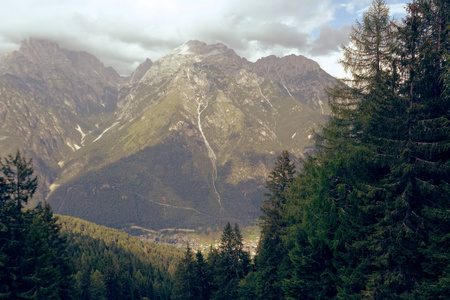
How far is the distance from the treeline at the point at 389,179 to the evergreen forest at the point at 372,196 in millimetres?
68

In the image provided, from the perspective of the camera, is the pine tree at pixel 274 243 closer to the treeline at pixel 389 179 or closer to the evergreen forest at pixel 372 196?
the evergreen forest at pixel 372 196

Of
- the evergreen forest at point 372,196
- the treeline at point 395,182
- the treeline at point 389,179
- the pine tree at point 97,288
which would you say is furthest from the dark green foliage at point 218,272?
the treeline at point 395,182

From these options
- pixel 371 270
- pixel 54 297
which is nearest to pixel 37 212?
pixel 54 297

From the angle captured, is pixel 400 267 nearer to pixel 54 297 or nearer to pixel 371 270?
pixel 371 270

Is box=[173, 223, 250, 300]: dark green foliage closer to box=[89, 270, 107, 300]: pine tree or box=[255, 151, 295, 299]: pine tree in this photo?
box=[255, 151, 295, 299]: pine tree

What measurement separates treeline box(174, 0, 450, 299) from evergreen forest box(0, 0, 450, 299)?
7 cm

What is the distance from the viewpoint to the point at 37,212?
121 feet

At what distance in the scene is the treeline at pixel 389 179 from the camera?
632 inches

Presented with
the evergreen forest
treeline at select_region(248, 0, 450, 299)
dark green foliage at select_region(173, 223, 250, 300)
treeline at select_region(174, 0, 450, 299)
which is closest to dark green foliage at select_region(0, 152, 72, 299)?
the evergreen forest

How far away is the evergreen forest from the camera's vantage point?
642 inches

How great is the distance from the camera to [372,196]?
17.6 m

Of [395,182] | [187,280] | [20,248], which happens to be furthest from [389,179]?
[187,280]

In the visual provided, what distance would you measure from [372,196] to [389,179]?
1.43 metres

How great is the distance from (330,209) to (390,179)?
5.87 metres
